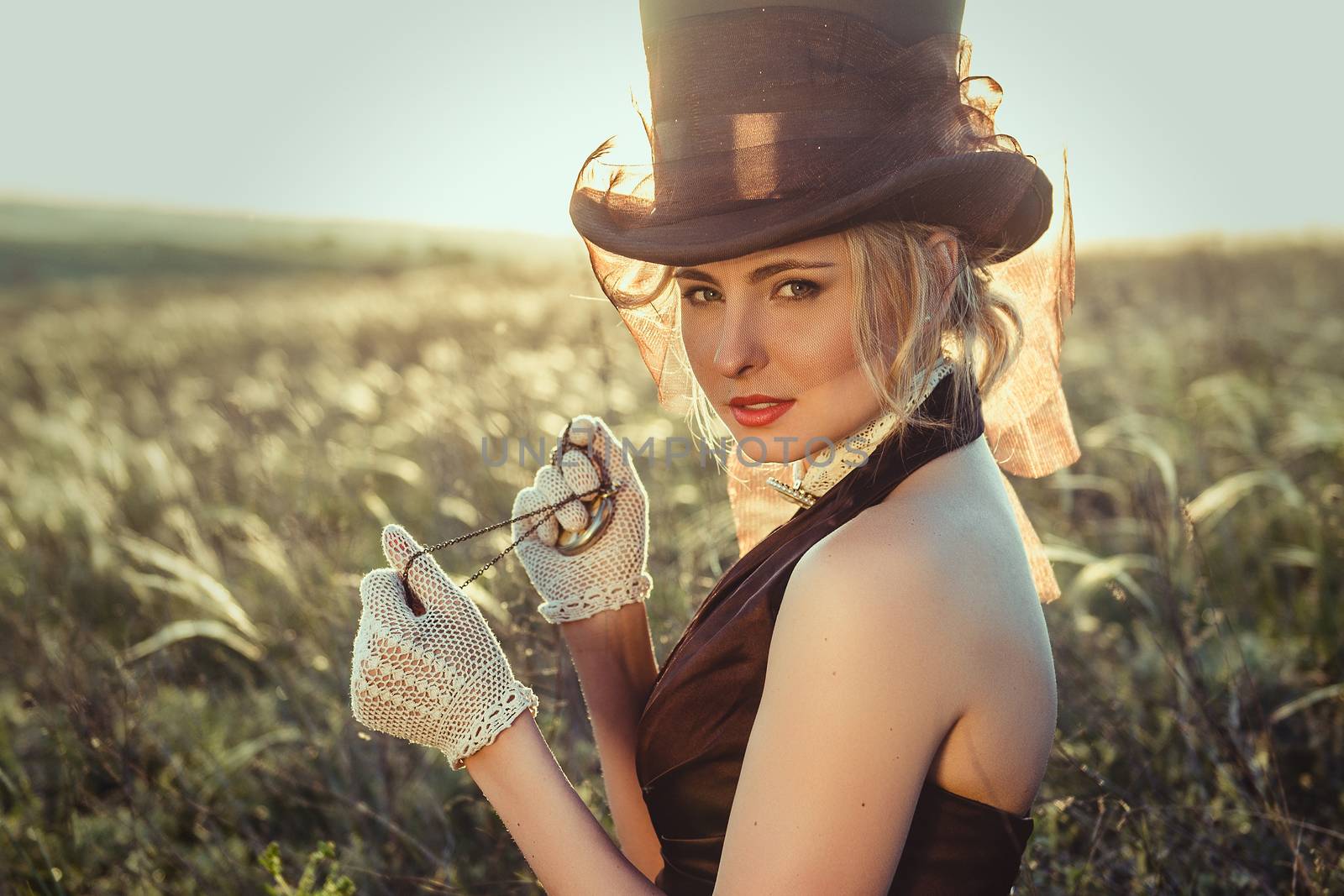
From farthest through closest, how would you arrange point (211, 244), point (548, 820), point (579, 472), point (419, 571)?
point (211, 244)
point (579, 472)
point (419, 571)
point (548, 820)

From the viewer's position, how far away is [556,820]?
1.35m

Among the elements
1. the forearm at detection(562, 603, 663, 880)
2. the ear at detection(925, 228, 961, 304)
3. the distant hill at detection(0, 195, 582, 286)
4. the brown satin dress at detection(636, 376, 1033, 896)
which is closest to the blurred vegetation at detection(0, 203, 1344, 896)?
the forearm at detection(562, 603, 663, 880)

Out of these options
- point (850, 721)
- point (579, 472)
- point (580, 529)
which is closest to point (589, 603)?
point (580, 529)

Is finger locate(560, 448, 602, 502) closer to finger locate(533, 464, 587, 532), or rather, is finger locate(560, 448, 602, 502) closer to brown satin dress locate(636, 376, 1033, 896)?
finger locate(533, 464, 587, 532)

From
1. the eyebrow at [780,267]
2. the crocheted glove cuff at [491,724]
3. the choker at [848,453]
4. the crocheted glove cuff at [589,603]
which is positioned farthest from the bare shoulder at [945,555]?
the crocheted glove cuff at [589,603]

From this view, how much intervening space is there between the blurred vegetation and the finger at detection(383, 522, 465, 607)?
28.3 inches

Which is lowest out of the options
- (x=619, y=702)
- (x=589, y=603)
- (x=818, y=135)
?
(x=619, y=702)

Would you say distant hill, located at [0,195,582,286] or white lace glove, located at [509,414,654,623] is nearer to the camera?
white lace glove, located at [509,414,654,623]

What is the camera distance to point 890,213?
1.42 m

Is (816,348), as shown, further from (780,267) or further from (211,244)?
(211,244)

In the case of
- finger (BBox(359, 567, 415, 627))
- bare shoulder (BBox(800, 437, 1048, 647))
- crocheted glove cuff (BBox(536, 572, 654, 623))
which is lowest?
crocheted glove cuff (BBox(536, 572, 654, 623))

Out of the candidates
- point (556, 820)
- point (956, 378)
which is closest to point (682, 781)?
point (556, 820)

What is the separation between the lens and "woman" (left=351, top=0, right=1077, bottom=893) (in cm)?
116

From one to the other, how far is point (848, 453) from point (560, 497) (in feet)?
2.05
